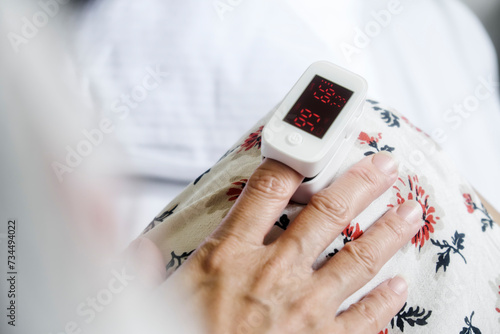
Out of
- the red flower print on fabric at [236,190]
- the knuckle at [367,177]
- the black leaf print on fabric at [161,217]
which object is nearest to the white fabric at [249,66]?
the black leaf print on fabric at [161,217]

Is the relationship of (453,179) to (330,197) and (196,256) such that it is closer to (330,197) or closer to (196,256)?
(330,197)

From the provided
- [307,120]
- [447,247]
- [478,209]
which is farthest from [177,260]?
[478,209]

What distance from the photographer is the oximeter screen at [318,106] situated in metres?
0.55

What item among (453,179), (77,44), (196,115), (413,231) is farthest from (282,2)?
(413,231)

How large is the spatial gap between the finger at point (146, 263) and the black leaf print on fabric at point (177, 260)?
0.01 metres

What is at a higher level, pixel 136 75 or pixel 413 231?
pixel 136 75

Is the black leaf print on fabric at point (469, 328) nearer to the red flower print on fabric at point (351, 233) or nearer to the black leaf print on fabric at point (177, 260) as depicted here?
the red flower print on fabric at point (351, 233)

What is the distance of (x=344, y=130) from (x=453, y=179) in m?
0.26

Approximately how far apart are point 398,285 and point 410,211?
0.32ft

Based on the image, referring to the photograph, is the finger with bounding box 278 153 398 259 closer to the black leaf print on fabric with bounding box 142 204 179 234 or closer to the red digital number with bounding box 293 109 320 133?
the red digital number with bounding box 293 109 320 133

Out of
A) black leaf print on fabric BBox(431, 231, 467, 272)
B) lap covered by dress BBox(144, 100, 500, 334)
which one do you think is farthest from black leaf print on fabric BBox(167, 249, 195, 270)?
black leaf print on fabric BBox(431, 231, 467, 272)

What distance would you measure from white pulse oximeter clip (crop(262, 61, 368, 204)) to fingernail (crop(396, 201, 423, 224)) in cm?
10

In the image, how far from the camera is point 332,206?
0.54 meters

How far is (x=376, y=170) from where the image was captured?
58 centimetres
